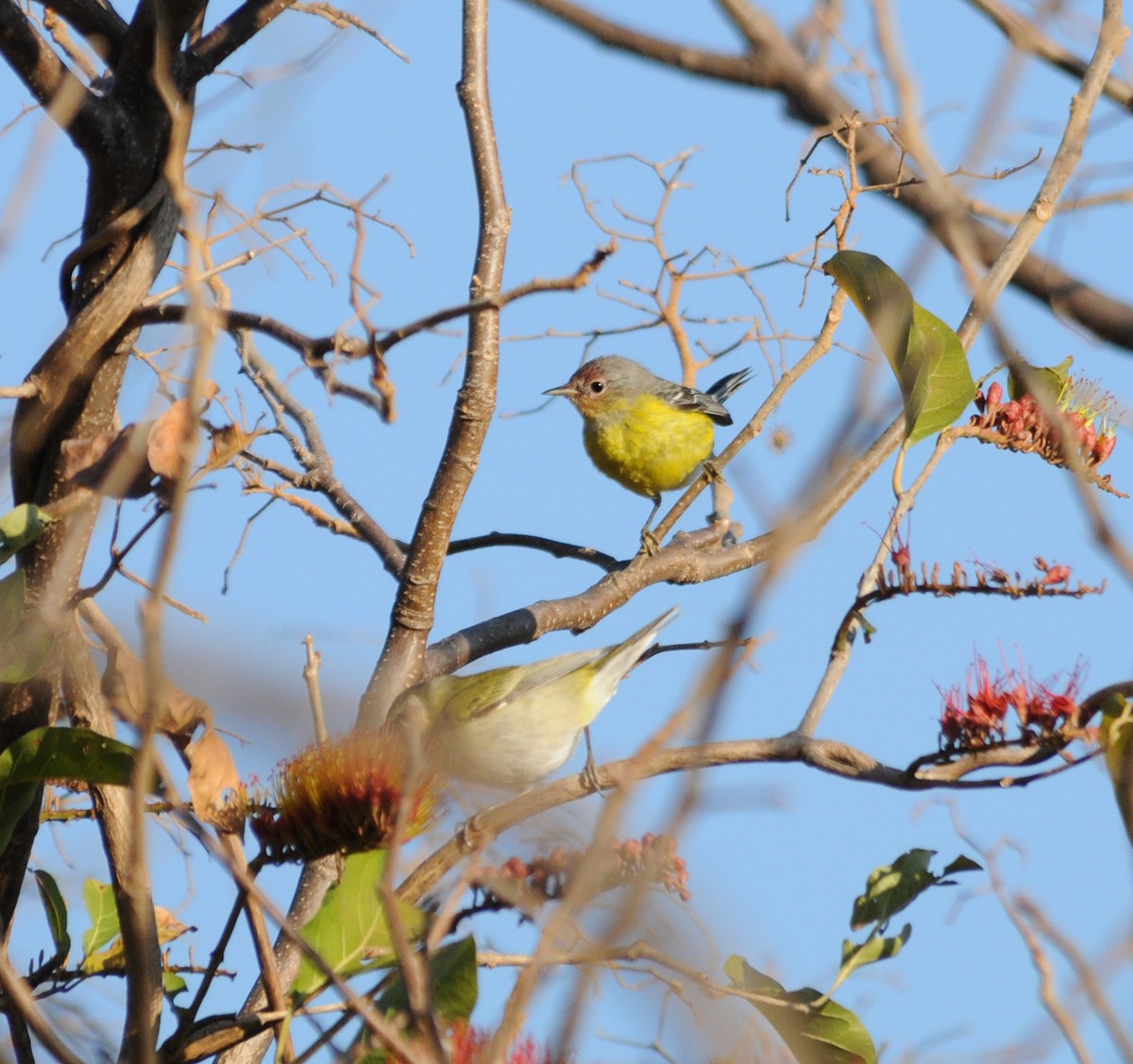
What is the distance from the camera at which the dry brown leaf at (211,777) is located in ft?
4.53

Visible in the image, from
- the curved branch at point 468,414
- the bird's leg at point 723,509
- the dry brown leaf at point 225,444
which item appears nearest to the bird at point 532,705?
the bird's leg at point 723,509

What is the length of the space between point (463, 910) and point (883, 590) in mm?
855

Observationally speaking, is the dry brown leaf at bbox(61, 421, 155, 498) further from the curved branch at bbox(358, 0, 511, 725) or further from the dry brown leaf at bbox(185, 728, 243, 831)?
the curved branch at bbox(358, 0, 511, 725)

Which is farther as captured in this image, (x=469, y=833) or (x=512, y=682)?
(x=512, y=682)

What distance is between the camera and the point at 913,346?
1970 mm

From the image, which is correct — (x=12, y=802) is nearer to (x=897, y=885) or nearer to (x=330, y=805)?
(x=330, y=805)

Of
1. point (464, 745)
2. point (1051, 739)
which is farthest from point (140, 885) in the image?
point (464, 745)

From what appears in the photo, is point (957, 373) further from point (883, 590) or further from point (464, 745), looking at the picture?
point (464, 745)

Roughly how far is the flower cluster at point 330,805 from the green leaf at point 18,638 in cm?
35

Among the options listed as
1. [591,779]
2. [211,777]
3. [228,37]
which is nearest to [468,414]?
[228,37]

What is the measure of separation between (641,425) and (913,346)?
16.8ft

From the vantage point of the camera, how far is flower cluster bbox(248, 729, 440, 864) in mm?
1563

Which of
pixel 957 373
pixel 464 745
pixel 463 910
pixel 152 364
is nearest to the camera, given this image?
pixel 463 910

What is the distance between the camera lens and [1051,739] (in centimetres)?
171
